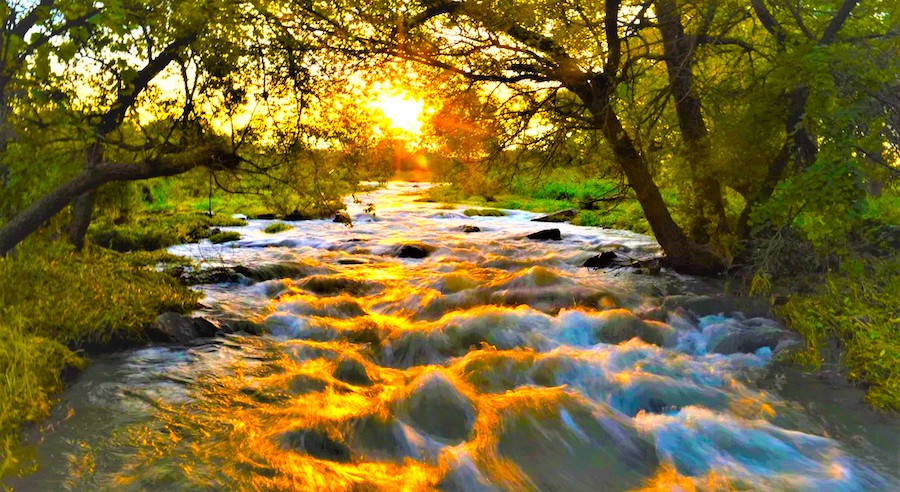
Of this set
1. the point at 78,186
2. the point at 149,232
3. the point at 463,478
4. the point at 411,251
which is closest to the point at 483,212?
the point at 411,251

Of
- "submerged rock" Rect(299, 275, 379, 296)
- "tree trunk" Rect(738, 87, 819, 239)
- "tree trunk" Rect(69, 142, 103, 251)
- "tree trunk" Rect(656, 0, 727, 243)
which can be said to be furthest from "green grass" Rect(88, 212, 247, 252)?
"tree trunk" Rect(738, 87, 819, 239)

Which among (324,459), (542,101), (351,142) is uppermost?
(542,101)

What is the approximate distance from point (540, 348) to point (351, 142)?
5.44 meters

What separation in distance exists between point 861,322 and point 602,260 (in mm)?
7326

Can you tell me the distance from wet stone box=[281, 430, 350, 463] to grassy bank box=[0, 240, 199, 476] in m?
2.05

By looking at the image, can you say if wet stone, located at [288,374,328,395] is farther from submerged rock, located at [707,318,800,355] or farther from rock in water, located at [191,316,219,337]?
submerged rock, located at [707,318,800,355]

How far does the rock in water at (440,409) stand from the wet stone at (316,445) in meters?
0.89

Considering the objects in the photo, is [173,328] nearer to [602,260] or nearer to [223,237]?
[602,260]

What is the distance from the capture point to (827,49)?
7320 mm

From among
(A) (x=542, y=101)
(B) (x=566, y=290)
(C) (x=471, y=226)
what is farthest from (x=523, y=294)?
(C) (x=471, y=226)

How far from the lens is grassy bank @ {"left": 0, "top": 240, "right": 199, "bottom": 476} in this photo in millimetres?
5383

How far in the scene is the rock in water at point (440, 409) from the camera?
5805 mm

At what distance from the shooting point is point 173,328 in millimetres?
8227

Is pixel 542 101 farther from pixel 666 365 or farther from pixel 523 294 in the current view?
pixel 666 365
